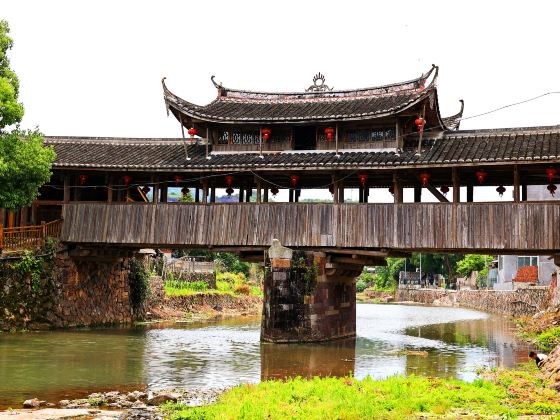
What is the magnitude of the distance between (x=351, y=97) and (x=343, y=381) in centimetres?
1364

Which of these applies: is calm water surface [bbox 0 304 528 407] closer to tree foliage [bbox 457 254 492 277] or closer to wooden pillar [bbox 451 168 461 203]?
wooden pillar [bbox 451 168 461 203]

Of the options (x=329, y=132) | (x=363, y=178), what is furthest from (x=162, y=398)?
(x=329, y=132)

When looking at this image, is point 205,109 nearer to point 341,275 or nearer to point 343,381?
point 341,275

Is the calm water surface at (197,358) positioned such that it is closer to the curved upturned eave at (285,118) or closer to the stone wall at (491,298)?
the curved upturned eave at (285,118)

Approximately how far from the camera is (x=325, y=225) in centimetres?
2197

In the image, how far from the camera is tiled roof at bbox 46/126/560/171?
20.1 m

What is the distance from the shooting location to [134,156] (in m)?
24.5

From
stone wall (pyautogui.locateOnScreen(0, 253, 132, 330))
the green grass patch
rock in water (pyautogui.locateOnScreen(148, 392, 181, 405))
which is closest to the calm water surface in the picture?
the green grass patch

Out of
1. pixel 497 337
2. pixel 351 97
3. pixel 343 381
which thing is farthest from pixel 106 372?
pixel 497 337

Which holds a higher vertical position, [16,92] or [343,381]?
[16,92]

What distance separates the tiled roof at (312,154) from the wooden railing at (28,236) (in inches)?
95.9

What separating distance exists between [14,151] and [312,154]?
30.2 ft

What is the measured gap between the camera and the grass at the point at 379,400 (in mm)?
9852

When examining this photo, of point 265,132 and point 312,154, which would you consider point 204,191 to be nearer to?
point 265,132
